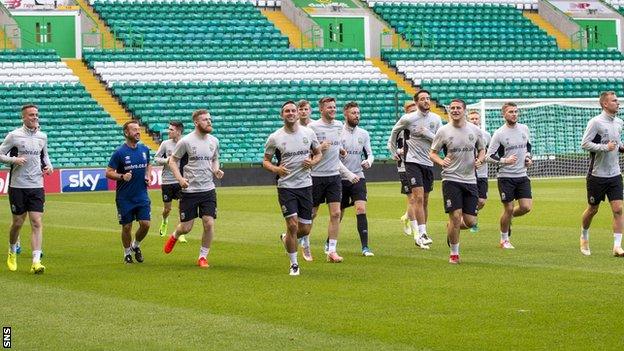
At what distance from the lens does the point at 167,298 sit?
12.8 meters

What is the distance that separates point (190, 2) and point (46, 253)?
119 ft

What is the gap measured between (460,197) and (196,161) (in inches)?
134

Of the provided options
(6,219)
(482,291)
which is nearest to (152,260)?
(482,291)

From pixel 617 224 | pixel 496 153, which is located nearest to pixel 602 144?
pixel 617 224

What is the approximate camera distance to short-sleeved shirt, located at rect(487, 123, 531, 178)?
60.2ft

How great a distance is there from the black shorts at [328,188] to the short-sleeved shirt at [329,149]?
0.22 feet

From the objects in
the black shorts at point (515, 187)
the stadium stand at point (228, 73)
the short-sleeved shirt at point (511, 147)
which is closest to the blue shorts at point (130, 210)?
the short-sleeved shirt at point (511, 147)

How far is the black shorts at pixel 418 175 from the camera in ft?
60.4

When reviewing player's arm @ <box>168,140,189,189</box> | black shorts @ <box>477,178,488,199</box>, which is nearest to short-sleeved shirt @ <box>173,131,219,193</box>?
player's arm @ <box>168,140,189,189</box>

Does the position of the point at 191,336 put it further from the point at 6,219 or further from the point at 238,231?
the point at 6,219

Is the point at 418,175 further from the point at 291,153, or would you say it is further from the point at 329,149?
the point at 291,153

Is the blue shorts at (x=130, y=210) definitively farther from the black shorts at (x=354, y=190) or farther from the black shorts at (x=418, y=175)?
the black shorts at (x=418, y=175)

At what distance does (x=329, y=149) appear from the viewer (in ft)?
54.9

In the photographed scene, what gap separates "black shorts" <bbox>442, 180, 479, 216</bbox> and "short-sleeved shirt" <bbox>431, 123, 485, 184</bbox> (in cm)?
6
